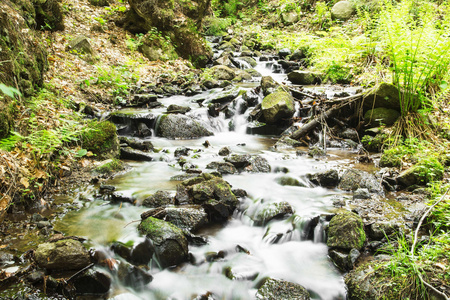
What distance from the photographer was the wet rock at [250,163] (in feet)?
19.3

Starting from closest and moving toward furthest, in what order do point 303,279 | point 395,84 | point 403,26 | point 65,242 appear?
1. point 65,242
2. point 303,279
3. point 403,26
4. point 395,84

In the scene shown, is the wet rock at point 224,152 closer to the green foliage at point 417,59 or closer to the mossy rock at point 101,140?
the mossy rock at point 101,140

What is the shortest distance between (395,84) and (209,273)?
5.86m

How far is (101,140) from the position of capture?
226 inches

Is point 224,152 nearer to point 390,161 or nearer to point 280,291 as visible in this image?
point 390,161

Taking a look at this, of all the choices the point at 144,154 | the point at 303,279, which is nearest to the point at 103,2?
the point at 144,154

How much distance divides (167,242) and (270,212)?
66.9 inches

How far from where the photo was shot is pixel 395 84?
629 cm

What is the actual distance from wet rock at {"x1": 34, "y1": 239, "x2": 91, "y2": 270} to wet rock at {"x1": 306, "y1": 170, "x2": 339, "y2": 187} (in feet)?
13.2

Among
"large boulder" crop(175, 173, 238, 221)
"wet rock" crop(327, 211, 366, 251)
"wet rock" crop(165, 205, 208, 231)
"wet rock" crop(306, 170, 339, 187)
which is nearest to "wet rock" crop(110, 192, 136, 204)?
"large boulder" crop(175, 173, 238, 221)

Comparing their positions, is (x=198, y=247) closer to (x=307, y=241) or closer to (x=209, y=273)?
(x=209, y=273)

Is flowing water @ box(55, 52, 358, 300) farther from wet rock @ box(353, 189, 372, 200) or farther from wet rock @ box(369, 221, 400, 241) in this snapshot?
wet rock @ box(369, 221, 400, 241)

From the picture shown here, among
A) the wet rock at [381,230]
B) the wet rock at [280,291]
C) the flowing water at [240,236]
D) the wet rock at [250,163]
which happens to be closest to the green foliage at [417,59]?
the flowing water at [240,236]

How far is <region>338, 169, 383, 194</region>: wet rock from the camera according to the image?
4.82 m
